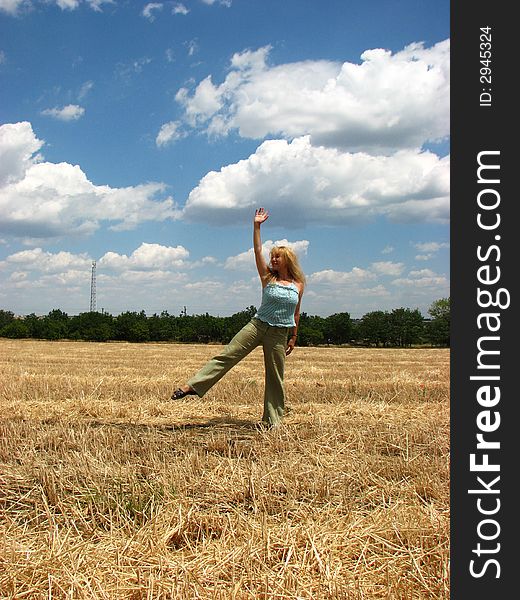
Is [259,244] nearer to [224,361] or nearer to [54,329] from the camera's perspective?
[224,361]

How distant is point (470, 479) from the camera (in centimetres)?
207

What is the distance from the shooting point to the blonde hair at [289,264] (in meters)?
5.69

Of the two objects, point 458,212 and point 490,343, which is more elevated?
point 458,212

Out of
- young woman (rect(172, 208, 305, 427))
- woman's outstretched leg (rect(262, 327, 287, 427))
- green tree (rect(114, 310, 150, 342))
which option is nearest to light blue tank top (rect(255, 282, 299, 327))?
young woman (rect(172, 208, 305, 427))

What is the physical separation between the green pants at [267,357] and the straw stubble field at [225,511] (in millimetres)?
328

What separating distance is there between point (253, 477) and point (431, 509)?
1.07 metres

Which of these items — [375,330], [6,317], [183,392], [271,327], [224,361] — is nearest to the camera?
[183,392]

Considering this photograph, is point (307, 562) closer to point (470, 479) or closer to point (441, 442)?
point (470, 479)

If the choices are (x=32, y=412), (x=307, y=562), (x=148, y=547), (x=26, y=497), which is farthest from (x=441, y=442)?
(x=32, y=412)

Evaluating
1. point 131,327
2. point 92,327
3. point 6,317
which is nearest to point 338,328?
point 131,327

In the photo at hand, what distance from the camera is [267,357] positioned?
5.64 metres

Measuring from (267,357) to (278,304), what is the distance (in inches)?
22.3

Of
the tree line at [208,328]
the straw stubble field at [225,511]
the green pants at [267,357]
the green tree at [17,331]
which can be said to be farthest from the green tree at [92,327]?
the green pants at [267,357]

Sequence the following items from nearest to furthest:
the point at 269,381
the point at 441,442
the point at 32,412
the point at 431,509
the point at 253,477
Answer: the point at 431,509
the point at 253,477
the point at 441,442
the point at 269,381
the point at 32,412
